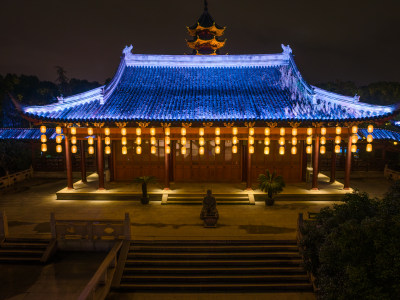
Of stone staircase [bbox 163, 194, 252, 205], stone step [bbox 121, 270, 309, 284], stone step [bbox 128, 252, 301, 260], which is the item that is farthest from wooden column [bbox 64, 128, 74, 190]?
stone step [bbox 121, 270, 309, 284]

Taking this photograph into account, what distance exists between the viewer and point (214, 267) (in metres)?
8.75

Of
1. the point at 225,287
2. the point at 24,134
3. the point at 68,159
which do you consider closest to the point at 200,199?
the point at 225,287

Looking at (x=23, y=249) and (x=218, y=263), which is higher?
(x=23, y=249)

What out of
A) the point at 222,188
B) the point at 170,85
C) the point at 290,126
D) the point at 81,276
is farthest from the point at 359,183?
the point at 81,276

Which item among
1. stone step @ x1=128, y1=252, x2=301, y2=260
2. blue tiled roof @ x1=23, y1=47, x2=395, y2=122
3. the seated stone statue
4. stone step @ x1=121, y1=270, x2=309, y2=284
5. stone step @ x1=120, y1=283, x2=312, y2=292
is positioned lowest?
stone step @ x1=120, y1=283, x2=312, y2=292

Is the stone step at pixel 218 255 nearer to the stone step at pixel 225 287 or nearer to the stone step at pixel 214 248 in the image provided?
the stone step at pixel 214 248

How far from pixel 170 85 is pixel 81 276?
36.3 feet

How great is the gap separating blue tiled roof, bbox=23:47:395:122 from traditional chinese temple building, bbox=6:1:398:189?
2.0 inches

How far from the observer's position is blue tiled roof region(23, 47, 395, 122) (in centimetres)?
1305

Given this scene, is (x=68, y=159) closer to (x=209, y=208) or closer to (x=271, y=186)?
(x=209, y=208)

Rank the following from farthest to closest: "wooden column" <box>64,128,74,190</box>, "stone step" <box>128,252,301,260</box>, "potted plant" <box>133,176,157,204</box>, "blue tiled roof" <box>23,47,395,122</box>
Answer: "wooden column" <box>64,128,74,190</box>, "potted plant" <box>133,176,157,204</box>, "blue tiled roof" <box>23,47,395,122</box>, "stone step" <box>128,252,301,260</box>

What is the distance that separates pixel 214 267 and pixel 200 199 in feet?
17.2

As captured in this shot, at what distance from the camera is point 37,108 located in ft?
43.1

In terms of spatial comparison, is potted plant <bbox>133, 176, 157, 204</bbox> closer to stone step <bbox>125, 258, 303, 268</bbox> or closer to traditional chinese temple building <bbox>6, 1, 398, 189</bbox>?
traditional chinese temple building <bbox>6, 1, 398, 189</bbox>
